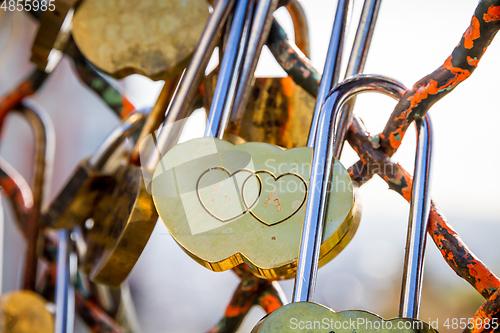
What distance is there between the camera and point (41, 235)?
0.53m

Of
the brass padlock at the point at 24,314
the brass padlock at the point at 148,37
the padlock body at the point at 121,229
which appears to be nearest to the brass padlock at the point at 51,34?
the brass padlock at the point at 148,37

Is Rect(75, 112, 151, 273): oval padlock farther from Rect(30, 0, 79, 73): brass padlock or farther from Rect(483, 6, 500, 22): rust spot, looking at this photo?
Rect(483, 6, 500, 22): rust spot

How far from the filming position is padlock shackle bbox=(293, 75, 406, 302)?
26 centimetres

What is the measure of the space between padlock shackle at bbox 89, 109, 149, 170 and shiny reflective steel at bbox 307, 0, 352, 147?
21 centimetres

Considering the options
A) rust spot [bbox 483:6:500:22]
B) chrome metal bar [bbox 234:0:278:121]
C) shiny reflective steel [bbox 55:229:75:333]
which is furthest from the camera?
shiny reflective steel [bbox 55:229:75:333]

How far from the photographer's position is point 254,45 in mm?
353

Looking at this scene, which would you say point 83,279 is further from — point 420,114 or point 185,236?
point 420,114

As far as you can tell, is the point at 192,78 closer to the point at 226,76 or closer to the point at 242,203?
the point at 226,76

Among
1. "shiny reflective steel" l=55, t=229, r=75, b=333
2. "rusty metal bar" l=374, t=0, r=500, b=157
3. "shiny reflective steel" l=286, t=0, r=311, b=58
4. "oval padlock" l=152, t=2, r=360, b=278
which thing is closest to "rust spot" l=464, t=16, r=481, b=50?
"rusty metal bar" l=374, t=0, r=500, b=157

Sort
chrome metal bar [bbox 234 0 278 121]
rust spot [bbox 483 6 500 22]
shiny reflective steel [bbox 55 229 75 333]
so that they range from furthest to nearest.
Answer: shiny reflective steel [bbox 55 229 75 333], chrome metal bar [bbox 234 0 278 121], rust spot [bbox 483 6 500 22]

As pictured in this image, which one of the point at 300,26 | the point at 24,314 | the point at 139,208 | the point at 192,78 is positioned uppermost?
the point at 300,26

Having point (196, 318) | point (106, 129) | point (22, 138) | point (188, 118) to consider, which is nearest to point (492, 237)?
point (196, 318)

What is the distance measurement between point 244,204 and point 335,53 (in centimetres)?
14

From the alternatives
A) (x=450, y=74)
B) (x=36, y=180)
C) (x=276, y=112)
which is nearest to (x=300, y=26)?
(x=276, y=112)
